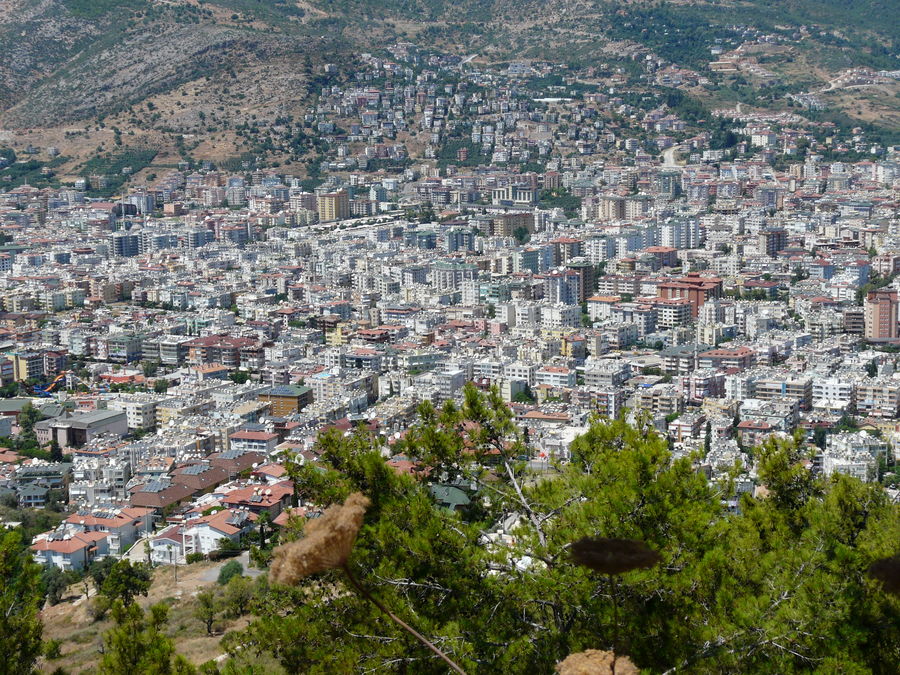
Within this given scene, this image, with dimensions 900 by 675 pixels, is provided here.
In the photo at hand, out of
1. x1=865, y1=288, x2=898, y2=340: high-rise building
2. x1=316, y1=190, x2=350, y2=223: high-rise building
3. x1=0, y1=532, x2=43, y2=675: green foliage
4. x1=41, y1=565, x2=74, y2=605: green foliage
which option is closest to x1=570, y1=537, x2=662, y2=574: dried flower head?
x1=0, y1=532, x2=43, y2=675: green foliage

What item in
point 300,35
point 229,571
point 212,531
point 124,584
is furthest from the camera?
point 300,35

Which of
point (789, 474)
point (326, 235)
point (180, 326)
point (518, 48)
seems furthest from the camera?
point (518, 48)

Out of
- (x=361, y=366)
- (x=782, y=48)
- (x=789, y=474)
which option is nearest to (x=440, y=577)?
(x=789, y=474)

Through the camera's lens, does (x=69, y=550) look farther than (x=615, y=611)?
Yes

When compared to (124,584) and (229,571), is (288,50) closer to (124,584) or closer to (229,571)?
(229,571)

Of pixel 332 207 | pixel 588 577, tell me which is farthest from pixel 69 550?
pixel 332 207

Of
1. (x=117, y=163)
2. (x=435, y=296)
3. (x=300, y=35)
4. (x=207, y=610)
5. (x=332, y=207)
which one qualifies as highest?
Answer: (x=300, y=35)

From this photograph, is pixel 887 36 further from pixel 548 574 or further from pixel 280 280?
pixel 548 574
